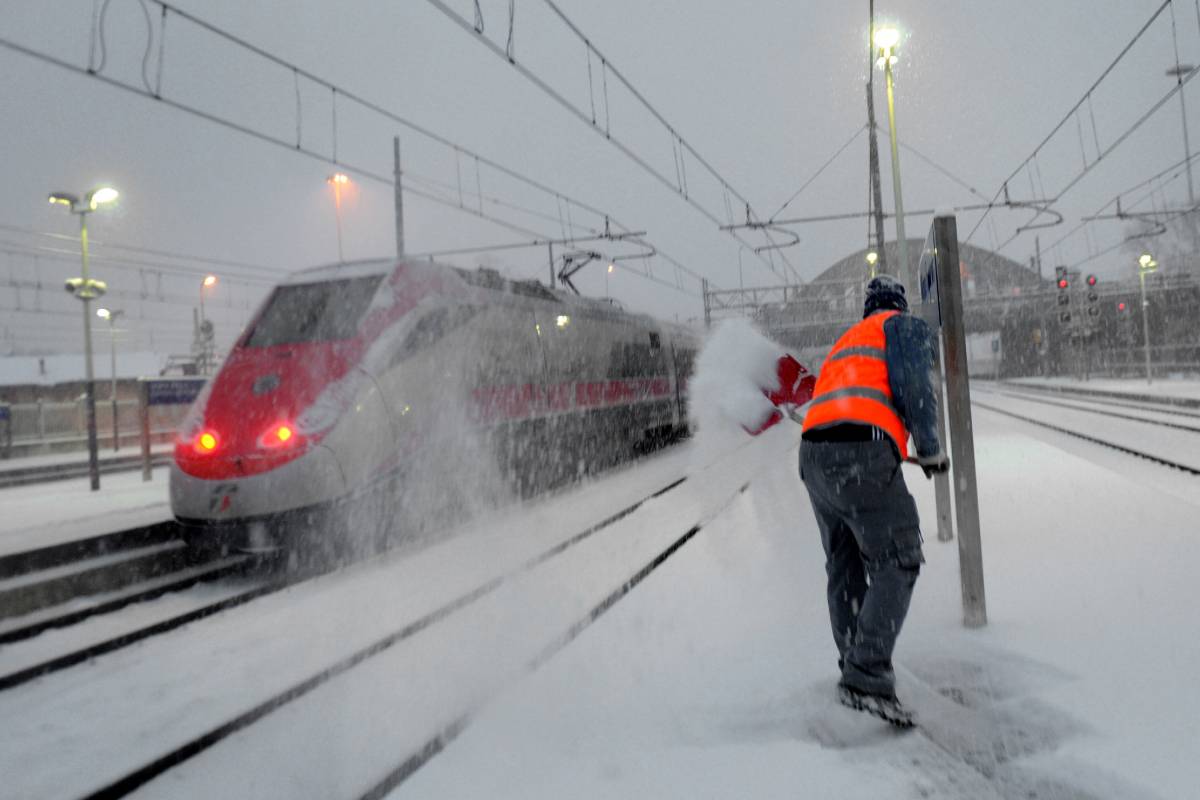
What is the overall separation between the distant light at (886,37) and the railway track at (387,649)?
1119cm

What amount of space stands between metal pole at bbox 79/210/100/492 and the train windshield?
6.12m

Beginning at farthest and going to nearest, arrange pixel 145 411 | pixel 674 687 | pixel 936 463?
pixel 145 411
pixel 674 687
pixel 936 463

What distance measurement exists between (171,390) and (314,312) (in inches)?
274

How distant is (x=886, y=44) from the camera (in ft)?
48.5

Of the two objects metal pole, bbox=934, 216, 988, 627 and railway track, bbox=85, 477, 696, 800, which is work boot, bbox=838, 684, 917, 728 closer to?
metal pole, bbox=934, 216, 988, 627

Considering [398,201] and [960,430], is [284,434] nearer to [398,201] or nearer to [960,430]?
[960,430]

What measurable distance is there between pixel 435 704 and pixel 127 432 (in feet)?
91.9

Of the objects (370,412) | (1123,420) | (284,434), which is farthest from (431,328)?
(1123,420)

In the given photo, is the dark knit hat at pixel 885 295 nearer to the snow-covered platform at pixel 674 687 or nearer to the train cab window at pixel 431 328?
the snow-covered platform at pixel 674 687

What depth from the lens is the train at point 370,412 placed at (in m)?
6.43

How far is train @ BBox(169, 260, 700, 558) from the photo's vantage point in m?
6.43

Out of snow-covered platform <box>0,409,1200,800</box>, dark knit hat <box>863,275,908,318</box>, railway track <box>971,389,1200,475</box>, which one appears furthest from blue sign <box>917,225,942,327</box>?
railway track <box>971,389,1200,475</box>

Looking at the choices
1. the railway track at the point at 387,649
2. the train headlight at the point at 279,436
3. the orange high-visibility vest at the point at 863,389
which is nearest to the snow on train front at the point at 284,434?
the train headlight at the point at 279,436

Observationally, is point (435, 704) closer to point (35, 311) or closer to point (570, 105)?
point (570, 105)
